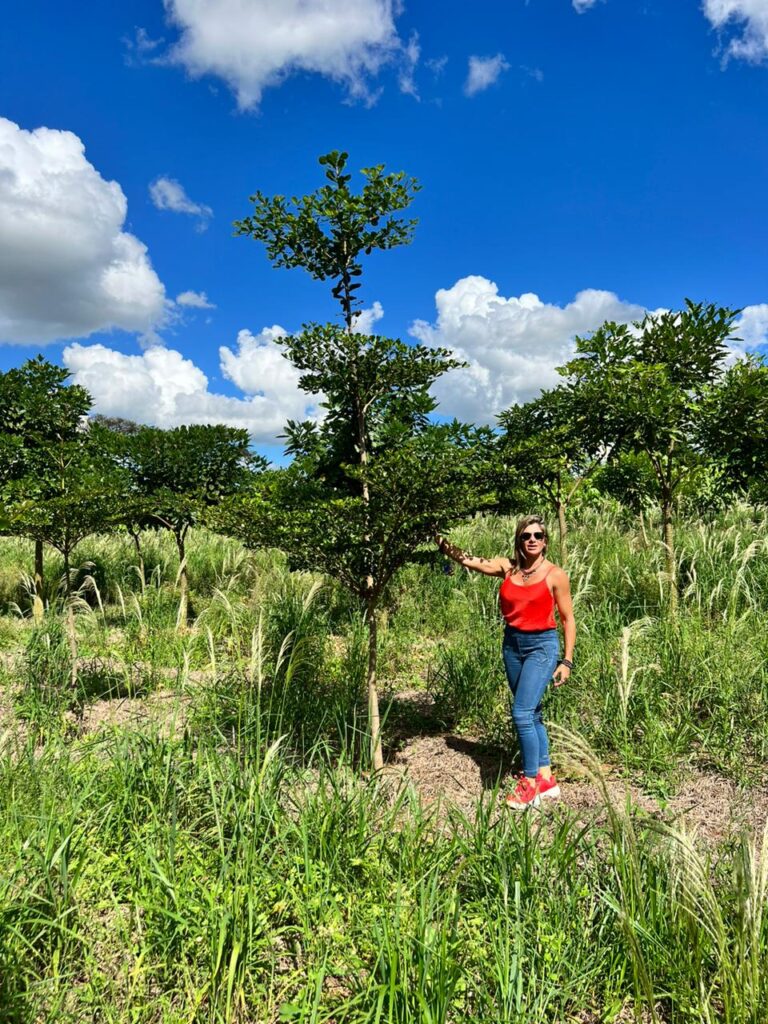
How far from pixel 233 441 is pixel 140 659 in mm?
3579

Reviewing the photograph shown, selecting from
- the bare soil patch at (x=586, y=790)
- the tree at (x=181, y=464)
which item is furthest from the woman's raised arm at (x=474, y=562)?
the tree at (x=181, y=464)

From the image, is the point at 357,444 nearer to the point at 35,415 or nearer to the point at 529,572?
the point at 529,572

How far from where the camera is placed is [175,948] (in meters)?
2.18

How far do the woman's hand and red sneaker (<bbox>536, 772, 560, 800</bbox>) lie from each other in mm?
591

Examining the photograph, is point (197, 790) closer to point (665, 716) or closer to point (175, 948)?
point (175, 948)

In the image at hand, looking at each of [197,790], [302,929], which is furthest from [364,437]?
[302,929]

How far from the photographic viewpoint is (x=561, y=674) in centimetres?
384

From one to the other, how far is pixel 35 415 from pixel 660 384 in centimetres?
740

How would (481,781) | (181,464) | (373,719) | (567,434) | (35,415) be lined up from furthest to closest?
(181,464) < (35,415) < (567,434) < (481,781) < (373,719)

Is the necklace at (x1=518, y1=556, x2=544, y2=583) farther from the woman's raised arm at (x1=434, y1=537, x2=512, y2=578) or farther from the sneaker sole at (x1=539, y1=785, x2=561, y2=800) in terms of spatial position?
the sneaker sole at (x1=539, y1=785, x2=561, y2=800)

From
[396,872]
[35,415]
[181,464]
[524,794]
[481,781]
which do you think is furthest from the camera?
[181,464]

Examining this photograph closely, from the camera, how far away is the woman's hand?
A: 12.5ft

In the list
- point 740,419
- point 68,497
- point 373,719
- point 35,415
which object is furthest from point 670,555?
point 35,415

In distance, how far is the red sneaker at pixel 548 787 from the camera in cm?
350
